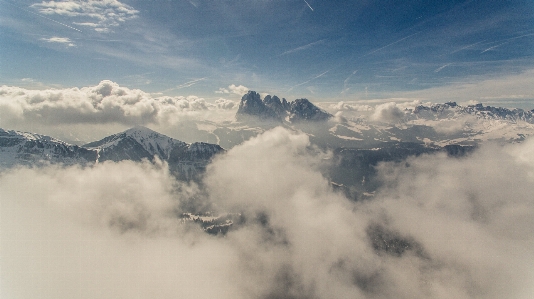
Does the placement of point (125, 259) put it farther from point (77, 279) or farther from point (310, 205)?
point (310, 205)

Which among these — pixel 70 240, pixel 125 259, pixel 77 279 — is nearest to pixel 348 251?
pixel 125 259

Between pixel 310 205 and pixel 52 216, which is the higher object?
pixel 52 216

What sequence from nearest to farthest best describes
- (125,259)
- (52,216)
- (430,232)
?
(125,259) < (52,216) < (430,232)

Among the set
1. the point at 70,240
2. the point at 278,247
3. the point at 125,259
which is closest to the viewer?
the point at 70,240

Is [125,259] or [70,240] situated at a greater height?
[70,240]

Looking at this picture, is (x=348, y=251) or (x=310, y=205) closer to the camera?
(x=348, y=251)

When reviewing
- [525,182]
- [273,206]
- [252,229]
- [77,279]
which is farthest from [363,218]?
[77,279]

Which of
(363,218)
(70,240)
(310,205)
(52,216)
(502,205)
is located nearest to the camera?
(70,240)

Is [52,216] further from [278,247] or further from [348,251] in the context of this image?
[348,251]

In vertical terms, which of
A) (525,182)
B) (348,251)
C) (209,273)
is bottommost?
(348,251)
